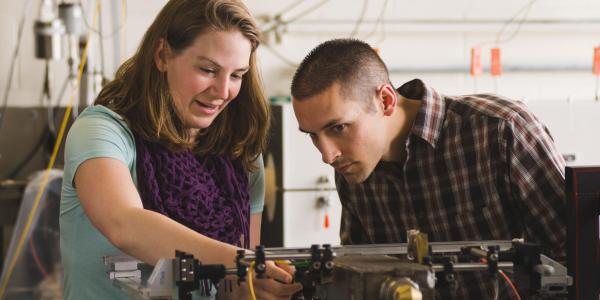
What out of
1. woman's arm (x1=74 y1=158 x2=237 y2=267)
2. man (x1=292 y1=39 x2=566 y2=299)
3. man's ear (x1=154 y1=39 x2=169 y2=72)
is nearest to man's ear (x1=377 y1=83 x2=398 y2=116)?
man (x1=292 y1=39 x2=566 y2=299)

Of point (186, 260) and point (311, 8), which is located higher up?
point (311, 8)

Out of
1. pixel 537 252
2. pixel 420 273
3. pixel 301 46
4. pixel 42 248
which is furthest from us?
pixel 301 46

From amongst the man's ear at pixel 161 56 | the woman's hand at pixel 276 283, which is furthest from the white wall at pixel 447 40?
the woman's hand at pixel 276 283

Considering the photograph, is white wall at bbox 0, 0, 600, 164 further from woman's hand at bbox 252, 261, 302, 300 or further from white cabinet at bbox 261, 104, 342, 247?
woman's hand at bbox 252, 261, 302, 300

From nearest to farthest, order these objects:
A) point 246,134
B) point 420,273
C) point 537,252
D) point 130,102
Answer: point 420,273 → point 537,252 → point 130,102 → point 246,134

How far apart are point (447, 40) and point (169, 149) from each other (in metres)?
2.67

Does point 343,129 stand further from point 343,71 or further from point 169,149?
point 169,149

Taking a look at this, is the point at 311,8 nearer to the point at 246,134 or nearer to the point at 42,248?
the point at 42,248

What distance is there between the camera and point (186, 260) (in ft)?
3.34

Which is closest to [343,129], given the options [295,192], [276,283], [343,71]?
[343,71]

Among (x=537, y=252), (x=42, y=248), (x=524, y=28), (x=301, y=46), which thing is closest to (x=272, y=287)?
(x=537, y=252)

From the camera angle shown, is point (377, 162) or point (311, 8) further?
point (311, 8)

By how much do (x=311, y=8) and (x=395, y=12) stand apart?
383mm

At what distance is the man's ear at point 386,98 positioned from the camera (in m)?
1.53
